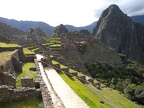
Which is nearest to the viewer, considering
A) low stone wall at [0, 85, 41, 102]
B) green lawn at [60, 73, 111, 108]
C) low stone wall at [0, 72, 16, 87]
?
low stone wall at [0, 85, 41, 102]

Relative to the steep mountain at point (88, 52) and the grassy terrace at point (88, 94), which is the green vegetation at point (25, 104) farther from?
the steep mountain at point (88, 52)

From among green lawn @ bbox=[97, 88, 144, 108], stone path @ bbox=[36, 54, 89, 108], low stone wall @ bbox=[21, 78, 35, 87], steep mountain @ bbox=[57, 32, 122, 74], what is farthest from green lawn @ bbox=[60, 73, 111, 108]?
steep mountain @ bbox=[57, 32, 122, 74]

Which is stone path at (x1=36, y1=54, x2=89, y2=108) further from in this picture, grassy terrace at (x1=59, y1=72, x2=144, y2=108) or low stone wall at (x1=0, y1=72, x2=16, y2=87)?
low stone wall at (x1=0, y1=72, x2=16, y2=87)

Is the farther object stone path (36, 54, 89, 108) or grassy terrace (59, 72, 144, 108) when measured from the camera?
grassy terrace (59, 72, 144, 108)

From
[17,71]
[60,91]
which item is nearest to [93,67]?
[17,71]

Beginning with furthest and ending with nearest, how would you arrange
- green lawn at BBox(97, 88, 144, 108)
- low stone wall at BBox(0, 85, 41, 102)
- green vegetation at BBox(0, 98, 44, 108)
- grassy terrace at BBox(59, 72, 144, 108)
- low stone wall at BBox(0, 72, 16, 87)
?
green lawn at BBox(97, 88, 144, 108)
grassy terrace at BBox(59, 72, 144, 108)
low stone wall at BBox(0, 72, 16, 87)
low stone wall at BBox(0, 85, 41, 102)
green vegetation at BBox(0, 98, 44, 108)

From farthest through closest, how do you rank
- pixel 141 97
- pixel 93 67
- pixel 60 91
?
pixel 93 67, pixel 141 97, pixel 60 91

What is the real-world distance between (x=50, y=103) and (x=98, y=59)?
63.8 meters

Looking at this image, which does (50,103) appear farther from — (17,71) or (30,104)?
(17,71)

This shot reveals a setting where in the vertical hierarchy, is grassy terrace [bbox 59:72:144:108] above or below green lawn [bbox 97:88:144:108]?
above

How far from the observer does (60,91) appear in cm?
1753

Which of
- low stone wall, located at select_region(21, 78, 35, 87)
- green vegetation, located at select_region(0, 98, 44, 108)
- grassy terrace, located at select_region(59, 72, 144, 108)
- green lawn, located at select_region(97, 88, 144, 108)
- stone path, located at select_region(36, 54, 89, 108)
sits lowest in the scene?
green lawn, located at select_region(97, 88, 144, 108)

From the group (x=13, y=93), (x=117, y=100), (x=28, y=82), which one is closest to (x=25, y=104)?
(x=13, y=93)

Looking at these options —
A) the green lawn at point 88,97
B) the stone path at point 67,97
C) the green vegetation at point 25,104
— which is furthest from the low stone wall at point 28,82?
the green lawn at point 88,97
